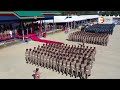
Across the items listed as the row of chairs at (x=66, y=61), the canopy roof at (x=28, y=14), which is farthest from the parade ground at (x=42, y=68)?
the canopy roof at (x=28, y=14)

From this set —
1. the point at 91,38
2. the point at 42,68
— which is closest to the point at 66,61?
the point at 42,68

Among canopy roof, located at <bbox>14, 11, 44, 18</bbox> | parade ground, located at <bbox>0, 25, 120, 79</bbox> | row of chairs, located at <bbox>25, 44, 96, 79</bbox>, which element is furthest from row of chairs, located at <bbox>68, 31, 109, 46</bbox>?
row of chairs, located at <bbox>25, 44, 96, 79</bbox>

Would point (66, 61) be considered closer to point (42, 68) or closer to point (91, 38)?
point (42, 68)

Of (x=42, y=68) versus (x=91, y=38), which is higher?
(x=91, y=38)

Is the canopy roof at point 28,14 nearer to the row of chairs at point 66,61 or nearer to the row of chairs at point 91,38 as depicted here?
the row of chairs at point 91,38

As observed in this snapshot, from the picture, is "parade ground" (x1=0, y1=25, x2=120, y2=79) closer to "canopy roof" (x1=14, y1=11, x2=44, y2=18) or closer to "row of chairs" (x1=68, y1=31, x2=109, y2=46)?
"row of chairs" (x1=68, y1=31, x2=109, y2=46)

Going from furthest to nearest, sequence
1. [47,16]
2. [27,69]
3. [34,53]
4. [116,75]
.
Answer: [47,16] → [34,53] → [27,69] → [116,75]

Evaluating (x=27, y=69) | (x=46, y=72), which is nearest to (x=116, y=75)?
(x=46, y=72)

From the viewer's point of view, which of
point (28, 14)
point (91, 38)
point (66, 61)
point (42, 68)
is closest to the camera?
point (66, 61)

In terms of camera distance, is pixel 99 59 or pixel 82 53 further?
pixel 99 59

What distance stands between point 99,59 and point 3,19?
1351 centimetres

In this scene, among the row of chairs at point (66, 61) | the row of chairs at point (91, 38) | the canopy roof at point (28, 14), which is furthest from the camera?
the row of chairs at point (91, 38)
